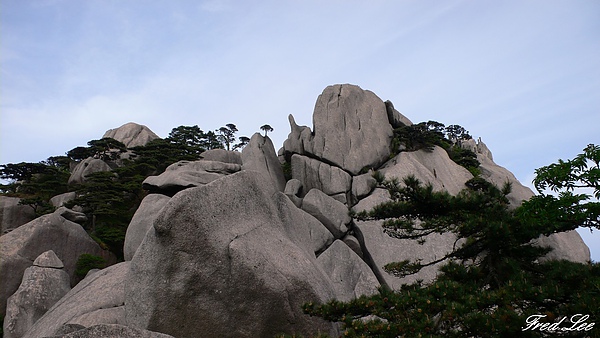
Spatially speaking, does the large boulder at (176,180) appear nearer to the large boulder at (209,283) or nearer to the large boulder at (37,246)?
the large boulder at (37,246)

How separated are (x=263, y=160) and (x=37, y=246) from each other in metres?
14.2

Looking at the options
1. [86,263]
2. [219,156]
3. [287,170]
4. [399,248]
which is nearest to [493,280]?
[399,248]

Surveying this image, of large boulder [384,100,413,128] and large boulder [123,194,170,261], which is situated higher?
large boulder [384,100,413,128]

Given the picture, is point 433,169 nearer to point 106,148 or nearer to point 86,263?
point 86,263

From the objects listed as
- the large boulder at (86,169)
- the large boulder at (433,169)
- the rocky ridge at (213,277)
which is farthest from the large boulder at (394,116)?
the large boulder at (86,169)

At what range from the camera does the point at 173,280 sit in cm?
779

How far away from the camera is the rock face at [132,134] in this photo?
4600cm

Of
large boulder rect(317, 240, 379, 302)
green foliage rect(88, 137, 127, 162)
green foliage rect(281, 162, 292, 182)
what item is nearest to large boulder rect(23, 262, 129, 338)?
large boulder rect(317, 240, 379, 302)

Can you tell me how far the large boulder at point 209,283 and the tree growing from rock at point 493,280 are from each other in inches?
36.1

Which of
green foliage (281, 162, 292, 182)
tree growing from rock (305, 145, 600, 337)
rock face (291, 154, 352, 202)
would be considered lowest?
tree growing from rock (305, 145, 600, 337)

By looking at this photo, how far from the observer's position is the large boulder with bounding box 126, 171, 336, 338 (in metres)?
7.75

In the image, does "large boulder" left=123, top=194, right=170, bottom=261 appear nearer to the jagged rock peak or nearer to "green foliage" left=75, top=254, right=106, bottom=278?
"green foliage" left=75, top=254, right=106, bottom=278

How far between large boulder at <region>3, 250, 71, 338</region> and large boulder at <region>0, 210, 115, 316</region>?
10.00 feet

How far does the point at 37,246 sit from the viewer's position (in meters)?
19.2
